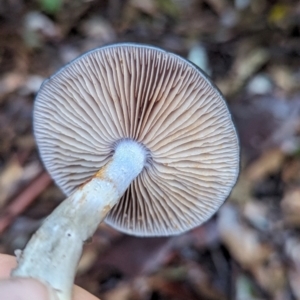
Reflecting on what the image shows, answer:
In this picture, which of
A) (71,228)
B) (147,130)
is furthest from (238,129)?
(71,228)

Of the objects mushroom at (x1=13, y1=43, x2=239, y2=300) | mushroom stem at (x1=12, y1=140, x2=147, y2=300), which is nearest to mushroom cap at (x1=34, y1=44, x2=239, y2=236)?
mushroom at (x1=13, y1=43, x2=239, y2=300)

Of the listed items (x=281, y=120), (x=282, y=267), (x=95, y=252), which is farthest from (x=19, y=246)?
(x=281, y=120)

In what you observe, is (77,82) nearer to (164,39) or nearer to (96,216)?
(96,216)

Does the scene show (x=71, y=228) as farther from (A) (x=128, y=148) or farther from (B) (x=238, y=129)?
(B) (x=238, y=129)

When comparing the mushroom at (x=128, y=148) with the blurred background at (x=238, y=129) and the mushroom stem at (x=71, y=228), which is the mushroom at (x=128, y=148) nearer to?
the mushroom stem at (x=71, y=228)

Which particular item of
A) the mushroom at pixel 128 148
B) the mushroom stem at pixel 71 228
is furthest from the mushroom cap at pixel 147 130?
the mushroom stem at pixel 71 228

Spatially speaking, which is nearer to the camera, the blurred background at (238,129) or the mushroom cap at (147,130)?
the mushroom cap at (147,130)

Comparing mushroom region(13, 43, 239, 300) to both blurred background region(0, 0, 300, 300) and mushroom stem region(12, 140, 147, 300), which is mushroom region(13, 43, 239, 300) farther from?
blurred background region(0, 0, 300, 300)
